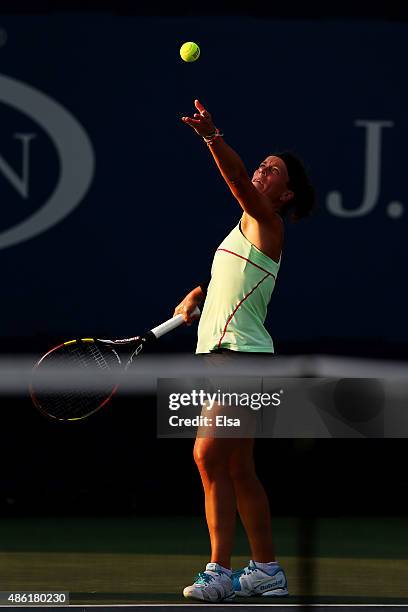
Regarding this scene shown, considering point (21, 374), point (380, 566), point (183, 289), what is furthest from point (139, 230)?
point (380, 566)

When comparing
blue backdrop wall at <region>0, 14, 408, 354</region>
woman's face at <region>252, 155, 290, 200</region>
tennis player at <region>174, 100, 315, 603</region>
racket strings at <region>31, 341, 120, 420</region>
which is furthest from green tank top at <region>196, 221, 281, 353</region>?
blue backdrop wall at <region>0, 14, 408, 354</region>

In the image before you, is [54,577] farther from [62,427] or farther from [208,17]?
[208,17]

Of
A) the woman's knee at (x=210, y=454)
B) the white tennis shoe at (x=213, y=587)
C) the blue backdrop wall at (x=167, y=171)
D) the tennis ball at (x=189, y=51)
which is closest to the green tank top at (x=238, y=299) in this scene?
the woman's knee at (x=210, y=454)

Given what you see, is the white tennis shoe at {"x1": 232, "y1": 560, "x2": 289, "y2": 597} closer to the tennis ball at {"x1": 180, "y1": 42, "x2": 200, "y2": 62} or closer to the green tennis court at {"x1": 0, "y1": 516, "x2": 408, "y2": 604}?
the green tennis court at {"x1": 0, "y1": 516, "x2": 408, "y2": 604}

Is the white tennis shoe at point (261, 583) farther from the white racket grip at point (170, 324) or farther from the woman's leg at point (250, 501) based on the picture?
the white racket grip at point (170, 324)

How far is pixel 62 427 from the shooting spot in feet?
29.6

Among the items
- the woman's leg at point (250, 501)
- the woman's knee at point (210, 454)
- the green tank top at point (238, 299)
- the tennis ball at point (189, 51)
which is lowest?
the woman's leg at point (250, 501)

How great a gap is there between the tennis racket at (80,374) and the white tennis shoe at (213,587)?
0.71 meters

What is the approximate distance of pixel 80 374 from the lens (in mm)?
7184

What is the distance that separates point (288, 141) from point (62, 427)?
1912mm

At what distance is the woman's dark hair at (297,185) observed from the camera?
5957 mm

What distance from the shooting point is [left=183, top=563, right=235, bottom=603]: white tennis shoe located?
18.4ft

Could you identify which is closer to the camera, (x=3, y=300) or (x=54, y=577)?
(x=54, y=577)

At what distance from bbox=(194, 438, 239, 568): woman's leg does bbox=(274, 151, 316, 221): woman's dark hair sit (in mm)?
882
